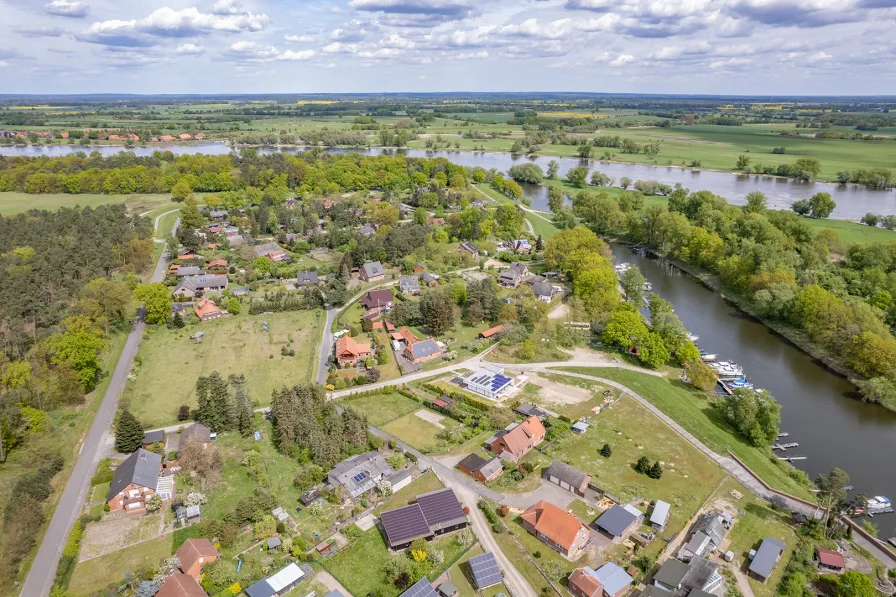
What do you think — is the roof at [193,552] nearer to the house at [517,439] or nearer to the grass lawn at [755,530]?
the house at [517,439]

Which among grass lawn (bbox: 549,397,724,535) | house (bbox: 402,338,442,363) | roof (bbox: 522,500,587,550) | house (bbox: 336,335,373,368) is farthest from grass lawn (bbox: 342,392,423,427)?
roof (bbox: 522,500,587,550)

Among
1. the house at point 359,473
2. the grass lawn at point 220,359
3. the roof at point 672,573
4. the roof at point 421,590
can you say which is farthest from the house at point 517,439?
the grass lawn at point 220,359

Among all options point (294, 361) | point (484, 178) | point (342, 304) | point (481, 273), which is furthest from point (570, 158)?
point (294, 361)

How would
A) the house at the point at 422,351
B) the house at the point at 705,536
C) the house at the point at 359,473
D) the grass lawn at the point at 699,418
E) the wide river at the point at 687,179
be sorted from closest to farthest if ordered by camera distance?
1. the house at the point at 705,536
2. the house at the point at 359,473
3. the grass lawn at the point at 699,418
4. the house at the point at 422,351
5. the wide river at the point at 687,179

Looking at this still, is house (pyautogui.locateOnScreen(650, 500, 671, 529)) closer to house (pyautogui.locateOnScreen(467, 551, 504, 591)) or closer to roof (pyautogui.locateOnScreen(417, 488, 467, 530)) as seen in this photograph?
house (pyautogui.locateOnScreen(467, 551, 504, 591))

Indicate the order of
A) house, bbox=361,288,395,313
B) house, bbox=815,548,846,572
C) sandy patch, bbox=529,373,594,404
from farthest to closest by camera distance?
house, bbox=361,288,395,313 → sandy patch, bbox=529,373,594,404 → house, bbox=815,548,846,572

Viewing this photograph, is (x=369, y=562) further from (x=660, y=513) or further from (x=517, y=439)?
(x=660, y=513)
